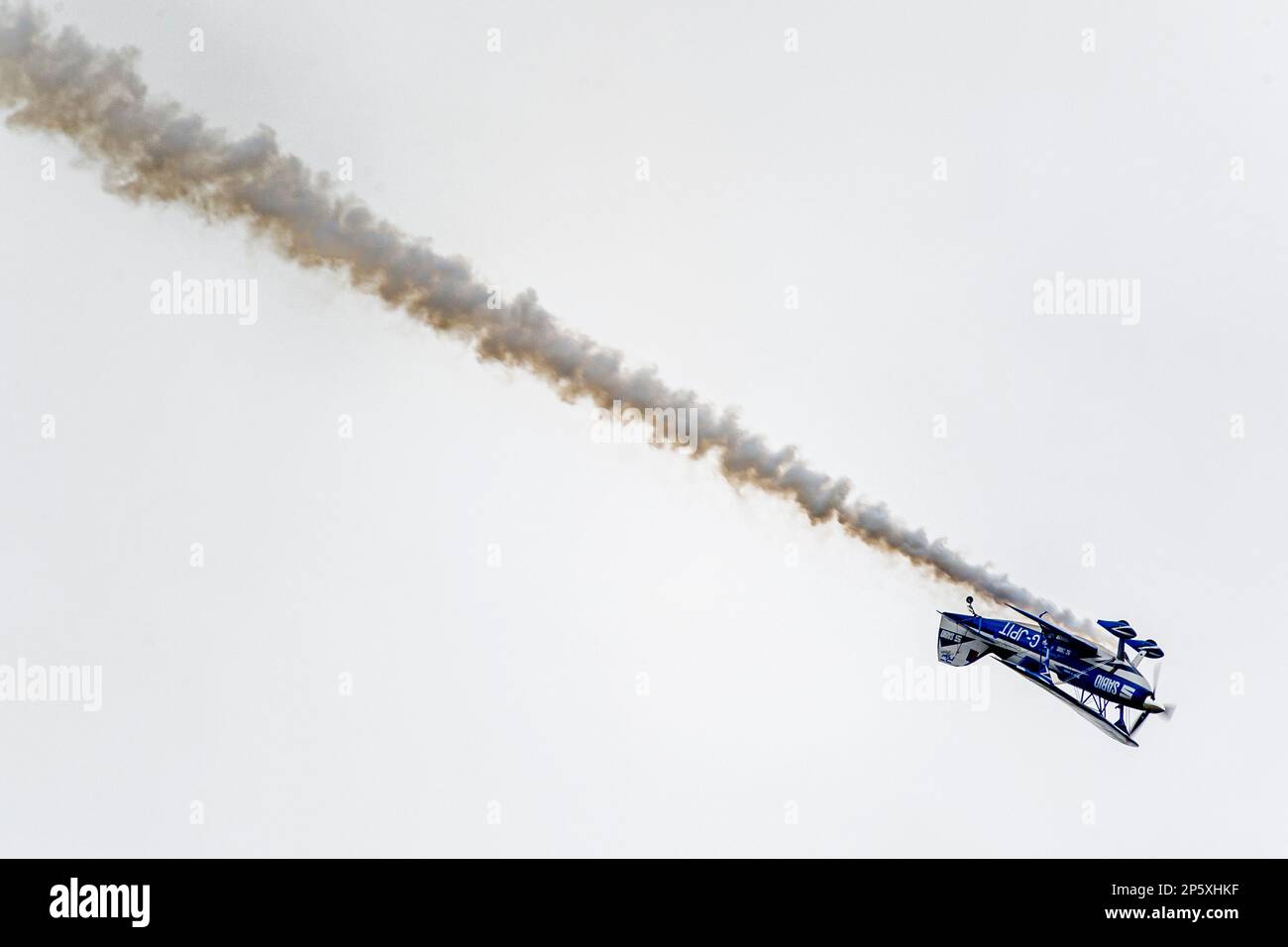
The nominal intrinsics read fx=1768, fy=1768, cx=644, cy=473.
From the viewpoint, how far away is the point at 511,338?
59.9 m

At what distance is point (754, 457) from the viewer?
62094 mm

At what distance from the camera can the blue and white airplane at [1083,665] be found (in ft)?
193

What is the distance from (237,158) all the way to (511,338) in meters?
10.7

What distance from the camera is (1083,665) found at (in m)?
59.2

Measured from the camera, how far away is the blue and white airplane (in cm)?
5884

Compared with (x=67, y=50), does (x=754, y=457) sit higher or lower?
lower
